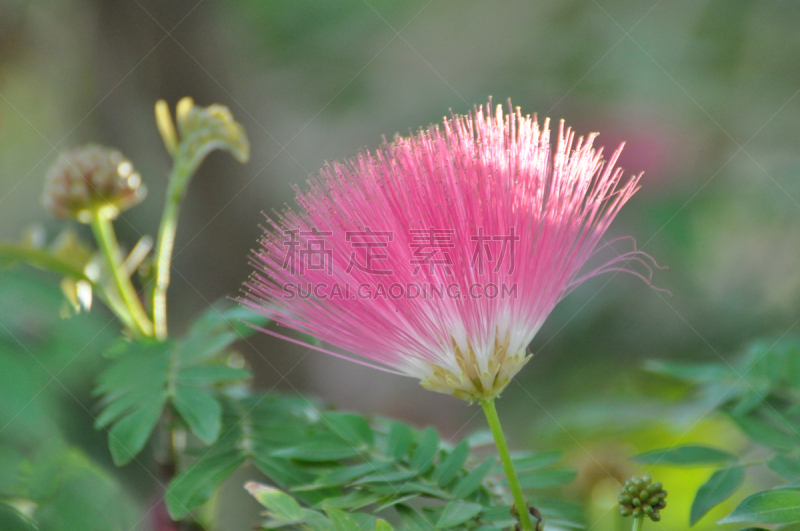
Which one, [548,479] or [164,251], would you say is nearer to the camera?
[548,479]

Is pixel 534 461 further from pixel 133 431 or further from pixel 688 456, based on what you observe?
pixel 133 431

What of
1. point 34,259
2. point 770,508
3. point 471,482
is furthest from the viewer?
point 34,259

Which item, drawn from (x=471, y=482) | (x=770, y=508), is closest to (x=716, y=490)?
(x=770, y=508)

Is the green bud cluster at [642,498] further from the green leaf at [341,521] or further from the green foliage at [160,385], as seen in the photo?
the green foliage at [160,385]

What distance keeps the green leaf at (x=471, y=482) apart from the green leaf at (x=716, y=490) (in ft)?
0.83

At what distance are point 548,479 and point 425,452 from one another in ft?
0.58

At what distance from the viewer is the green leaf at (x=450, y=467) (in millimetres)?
781

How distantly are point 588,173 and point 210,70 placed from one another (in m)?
1.84

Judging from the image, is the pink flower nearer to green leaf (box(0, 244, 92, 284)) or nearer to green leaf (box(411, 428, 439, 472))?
green leaf (box(411, 428, 439, 472))

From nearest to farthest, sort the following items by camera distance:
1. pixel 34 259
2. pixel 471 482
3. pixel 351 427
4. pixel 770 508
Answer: pixel 770 508
pixel 471 482
pixel 351 427
pixel 34 259

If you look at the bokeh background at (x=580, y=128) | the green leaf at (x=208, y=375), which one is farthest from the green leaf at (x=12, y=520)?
the bokeh background at (x=580, y=128)

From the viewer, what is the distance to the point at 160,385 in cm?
86

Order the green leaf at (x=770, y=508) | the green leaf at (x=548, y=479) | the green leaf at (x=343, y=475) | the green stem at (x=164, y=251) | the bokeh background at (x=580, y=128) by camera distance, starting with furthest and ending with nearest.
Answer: the bokeh background at (x=580, y=128) < the green stem at (x=164, y=251) < the green leaf at (x=548, y=479) < the green leaf at (x=343, y=475) < the green leaf at (x=770, y=508)

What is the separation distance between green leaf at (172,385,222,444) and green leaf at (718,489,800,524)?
1.88 feet
